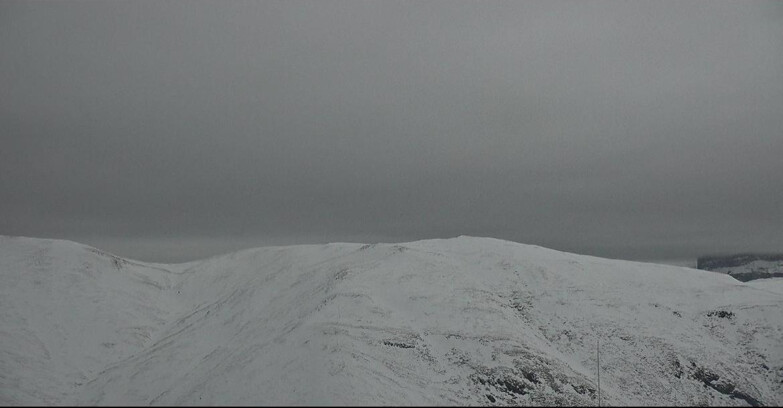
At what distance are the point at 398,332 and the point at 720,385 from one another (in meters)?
27.2

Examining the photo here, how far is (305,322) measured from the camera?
45.3 meters

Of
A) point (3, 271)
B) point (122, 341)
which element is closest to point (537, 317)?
point (122, 341)

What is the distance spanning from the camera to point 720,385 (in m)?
42.3

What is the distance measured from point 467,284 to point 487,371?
1652cm

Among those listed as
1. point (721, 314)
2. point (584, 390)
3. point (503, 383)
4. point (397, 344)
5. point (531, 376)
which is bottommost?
point (584, 390)

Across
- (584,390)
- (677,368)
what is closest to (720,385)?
(677,368)

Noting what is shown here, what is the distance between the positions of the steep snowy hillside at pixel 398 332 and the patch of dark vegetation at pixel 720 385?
15 centimetres

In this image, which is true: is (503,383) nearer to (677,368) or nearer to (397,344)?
(397,344)

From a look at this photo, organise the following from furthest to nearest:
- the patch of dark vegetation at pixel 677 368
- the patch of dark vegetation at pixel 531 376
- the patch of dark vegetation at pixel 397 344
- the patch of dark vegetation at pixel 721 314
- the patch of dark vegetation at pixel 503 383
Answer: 1. the patch of dark vegetation at pixel 721 314
2. the patch of dark vegetation at pixel 677 368
3. the patch of dark vegetation at pixel 397 344
4. the patch of dark vegetation at pixel 531 376
5. the patch of dark vegetation at pixel 503 383

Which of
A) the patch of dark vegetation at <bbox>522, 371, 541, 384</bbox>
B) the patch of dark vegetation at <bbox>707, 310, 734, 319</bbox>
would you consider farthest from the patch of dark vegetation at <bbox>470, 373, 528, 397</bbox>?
the patch of dark vegetation at <bbox>707, 310, 734, 319</bbox>

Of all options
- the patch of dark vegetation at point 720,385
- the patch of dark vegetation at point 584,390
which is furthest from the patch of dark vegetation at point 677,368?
the patch of dark vegetation at point 584,390

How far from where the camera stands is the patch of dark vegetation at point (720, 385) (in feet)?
134

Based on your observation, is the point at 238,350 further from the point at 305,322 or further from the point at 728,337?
the point at 728,337

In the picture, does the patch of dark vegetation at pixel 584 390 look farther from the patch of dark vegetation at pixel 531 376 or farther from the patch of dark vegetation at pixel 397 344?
the patch of dark vegetation at pixel 397 344
